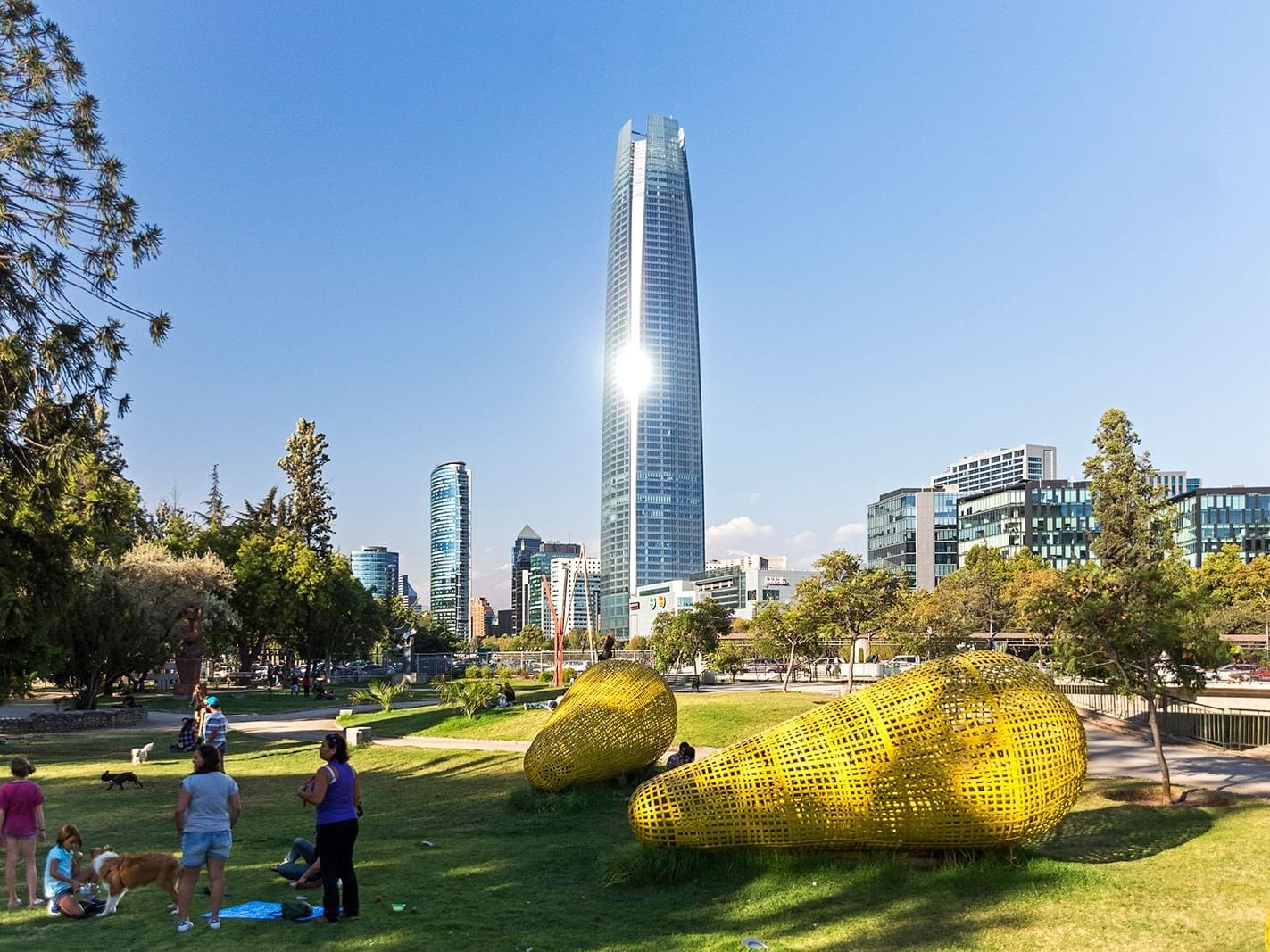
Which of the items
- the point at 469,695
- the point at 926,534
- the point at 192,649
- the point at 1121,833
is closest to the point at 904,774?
the point at 1121,833

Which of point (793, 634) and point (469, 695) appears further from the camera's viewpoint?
point (793, 634)

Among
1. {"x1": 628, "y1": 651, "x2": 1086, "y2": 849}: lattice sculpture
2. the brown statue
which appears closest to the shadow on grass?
{"x1": 628, "y1": 651, "x2": 1086, "y2": 849}: lattice sculpture

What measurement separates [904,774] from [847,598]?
2844cm

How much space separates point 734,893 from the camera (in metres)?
9.95

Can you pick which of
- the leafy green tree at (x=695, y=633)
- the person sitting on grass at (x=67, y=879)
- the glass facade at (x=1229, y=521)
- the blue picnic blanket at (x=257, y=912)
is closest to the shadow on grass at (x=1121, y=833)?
the blue picnic blanket at (x=257, y=912)

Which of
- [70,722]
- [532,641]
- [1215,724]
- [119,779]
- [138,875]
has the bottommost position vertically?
[532,641]

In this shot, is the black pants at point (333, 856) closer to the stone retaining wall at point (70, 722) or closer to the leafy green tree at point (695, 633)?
the stone retaining wall at point (70, 722)

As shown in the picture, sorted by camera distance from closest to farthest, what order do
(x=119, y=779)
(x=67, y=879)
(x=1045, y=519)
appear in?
(x=67, y=879) → (x=119, y=779) → (x=1045, y=519)

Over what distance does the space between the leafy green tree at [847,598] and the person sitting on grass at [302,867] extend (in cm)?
2823

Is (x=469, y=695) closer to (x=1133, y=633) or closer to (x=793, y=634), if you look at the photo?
(x=793, y=634)

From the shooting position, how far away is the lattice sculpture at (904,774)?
1000cm

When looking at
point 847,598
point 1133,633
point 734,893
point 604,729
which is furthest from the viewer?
point 847,598

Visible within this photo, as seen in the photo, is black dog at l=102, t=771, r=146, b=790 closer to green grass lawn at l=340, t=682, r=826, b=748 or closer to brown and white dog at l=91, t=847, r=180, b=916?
green grass lawn at l=340, t=682, r=826, b=748

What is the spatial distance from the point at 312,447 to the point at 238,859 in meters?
64.3
